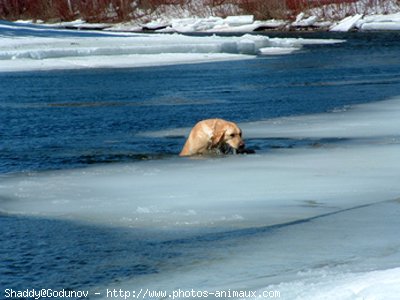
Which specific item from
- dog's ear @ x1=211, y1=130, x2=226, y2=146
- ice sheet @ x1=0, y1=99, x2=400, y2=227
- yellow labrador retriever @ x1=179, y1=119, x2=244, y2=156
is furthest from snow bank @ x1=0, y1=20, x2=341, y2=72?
ice sheet @ x1=0, y1=99, x2=400, y2=227

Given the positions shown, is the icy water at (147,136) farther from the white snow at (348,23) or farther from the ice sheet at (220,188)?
the white snow at (348,23)

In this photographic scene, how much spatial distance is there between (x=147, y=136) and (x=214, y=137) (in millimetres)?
2451

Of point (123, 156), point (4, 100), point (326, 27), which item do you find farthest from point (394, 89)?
point (326, 27)

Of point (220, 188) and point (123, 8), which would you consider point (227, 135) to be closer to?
point (220, 188)

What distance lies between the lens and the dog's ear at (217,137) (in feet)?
33.0

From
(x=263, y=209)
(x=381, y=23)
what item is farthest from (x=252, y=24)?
(x=263, y=209)

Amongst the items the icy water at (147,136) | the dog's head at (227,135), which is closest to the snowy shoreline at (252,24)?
the icy water at (147,136)

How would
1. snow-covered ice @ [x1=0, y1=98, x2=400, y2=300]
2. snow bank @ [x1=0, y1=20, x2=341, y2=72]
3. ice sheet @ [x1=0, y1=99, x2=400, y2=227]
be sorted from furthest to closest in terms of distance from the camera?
snow bank @ [x1=0, y1=20, x2=341, y2=72] < ice sheet @ [x1=0, y1=99, x2=400, y2=227] < snow-covered ice @ [x1=0, y1=98, x2=400, y2=300]

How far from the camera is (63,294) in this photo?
5496 mm

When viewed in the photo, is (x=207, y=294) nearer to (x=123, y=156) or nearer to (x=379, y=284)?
(x=379, y=284)

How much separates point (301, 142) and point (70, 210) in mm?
4290

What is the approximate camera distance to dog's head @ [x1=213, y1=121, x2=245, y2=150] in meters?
10.1

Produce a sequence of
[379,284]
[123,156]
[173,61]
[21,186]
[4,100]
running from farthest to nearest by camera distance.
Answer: [173,61]
[4,100]
[123,156]
[21,186]
[379,284]

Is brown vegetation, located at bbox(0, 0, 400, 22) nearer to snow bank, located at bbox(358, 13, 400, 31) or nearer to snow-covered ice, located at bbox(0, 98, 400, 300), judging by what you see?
snow bank, located at bbox(358, 13, 400, 31)
